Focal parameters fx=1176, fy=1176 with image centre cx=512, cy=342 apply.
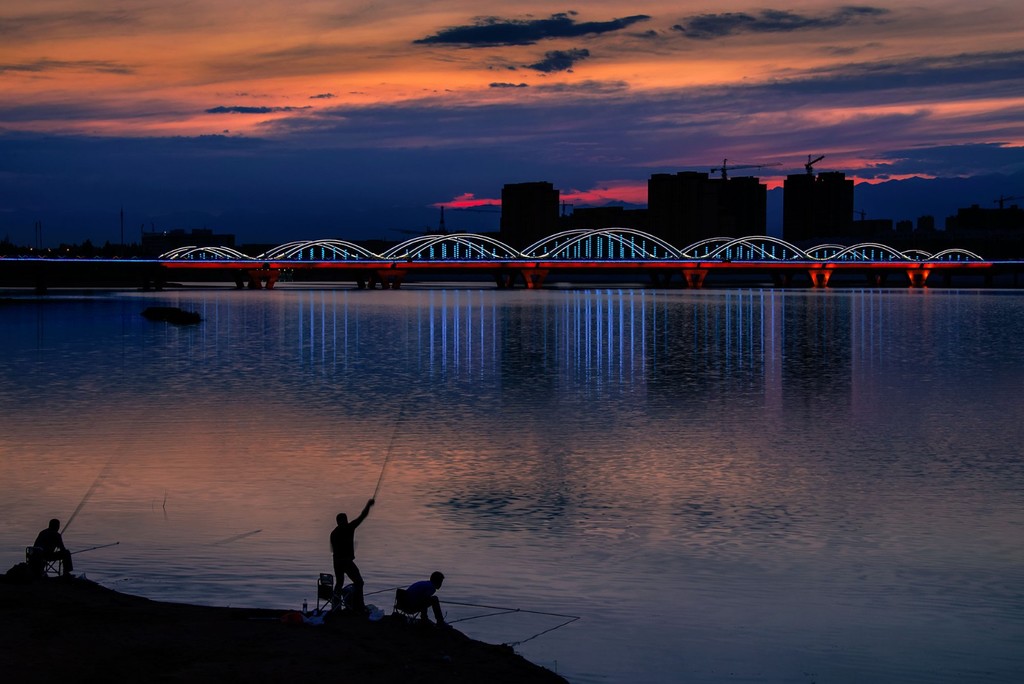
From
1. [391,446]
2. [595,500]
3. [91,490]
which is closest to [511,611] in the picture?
[595,500]

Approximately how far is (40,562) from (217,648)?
446 cm

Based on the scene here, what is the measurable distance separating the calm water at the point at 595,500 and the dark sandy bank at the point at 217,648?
114cm

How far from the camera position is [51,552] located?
16438mm

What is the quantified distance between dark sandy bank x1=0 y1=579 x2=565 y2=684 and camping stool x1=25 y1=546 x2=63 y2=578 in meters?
0.91

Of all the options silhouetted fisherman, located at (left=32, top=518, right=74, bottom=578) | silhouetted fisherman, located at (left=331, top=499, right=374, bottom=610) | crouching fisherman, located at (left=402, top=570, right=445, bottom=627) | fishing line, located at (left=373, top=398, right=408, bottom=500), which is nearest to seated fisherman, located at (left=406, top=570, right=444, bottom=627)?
crouching fisherman, located at (left=402, top=570, right=445, bottom=627)

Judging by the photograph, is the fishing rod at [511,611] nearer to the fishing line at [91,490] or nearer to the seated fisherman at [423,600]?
the seated fisherman at [423,600]

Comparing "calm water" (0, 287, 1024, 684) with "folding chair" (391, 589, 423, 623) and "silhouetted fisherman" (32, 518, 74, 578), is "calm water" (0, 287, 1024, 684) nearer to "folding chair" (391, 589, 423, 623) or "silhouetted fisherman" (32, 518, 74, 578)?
"silhouetted fisherman" (32, 518, 74, 578)

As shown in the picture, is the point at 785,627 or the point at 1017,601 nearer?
the point at 785,627

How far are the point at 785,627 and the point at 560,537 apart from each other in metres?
5.88

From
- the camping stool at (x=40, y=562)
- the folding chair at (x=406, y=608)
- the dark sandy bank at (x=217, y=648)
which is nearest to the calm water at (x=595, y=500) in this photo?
the camping stool at (x=40, y=562)

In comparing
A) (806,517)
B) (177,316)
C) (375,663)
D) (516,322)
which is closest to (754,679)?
(375,663)

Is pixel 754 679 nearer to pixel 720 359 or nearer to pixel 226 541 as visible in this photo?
pixel 226 541

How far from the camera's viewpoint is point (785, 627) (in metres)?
15.4

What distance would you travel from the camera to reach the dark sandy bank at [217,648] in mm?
12320
